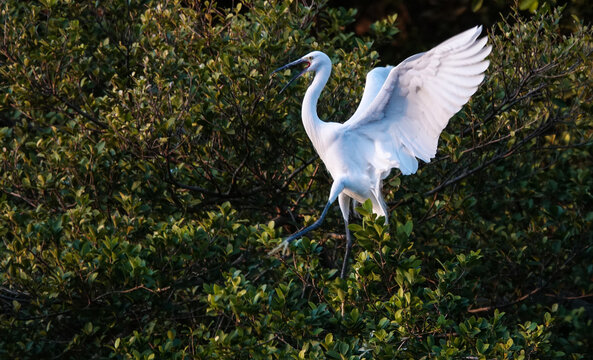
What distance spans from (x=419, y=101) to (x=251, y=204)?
1366 millimetres

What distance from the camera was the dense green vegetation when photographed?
13.0 feet

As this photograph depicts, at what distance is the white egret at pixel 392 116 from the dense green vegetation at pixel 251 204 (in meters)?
0.29

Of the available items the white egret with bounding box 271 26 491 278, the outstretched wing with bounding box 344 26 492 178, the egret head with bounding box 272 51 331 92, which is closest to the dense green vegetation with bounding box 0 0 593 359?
the egret head with bounding box 272 51 331 92

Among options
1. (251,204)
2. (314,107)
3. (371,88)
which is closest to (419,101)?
(371,88)

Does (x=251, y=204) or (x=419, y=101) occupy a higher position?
(x=419, y=101)

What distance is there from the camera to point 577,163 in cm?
686

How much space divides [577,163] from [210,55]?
3082mm

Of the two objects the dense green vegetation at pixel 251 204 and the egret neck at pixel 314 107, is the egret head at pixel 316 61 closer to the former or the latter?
the egret neck at pixel 314 107

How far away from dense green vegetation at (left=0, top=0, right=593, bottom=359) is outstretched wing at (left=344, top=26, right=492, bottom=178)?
17.6 inches

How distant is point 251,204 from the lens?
5.43 metres

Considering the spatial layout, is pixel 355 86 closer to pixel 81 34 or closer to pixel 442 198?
pixel 442 198

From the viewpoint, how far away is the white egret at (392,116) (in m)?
4.33

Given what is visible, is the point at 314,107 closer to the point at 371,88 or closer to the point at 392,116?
the point at 371,88

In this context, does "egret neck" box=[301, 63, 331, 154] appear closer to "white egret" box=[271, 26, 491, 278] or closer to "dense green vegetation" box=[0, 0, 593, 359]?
"white egret" box=[271, 26, 491, 278]
